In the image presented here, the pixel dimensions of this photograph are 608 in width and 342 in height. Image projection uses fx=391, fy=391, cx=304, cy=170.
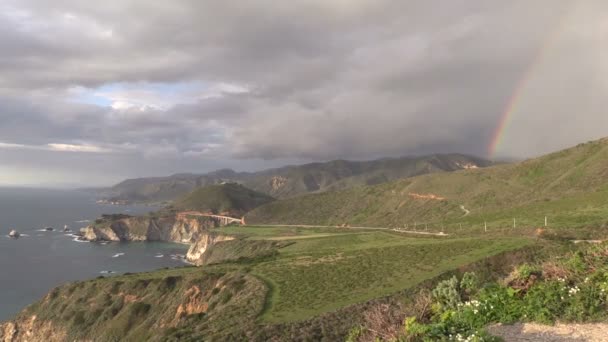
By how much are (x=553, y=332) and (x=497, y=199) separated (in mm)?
124240

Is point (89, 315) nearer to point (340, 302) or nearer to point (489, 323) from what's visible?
point (340, 302)

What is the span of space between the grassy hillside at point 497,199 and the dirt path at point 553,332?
48.1 metres

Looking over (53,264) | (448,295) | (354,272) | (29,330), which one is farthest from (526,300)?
(53,264)

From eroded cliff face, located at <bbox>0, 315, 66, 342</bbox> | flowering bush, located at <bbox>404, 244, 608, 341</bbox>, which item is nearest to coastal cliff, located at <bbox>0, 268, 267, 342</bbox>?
eroded cliff face, located at <bbox>0, 315, 66, 342</bbox>

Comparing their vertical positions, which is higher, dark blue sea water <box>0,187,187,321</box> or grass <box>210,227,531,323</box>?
grass <box>210,227,531,323</box>

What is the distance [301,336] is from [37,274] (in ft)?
467

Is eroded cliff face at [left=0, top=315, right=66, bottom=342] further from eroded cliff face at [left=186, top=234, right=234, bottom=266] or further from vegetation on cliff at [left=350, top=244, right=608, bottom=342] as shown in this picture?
eroded cliff face at [left=186, top=234, right=234, bottom=266]

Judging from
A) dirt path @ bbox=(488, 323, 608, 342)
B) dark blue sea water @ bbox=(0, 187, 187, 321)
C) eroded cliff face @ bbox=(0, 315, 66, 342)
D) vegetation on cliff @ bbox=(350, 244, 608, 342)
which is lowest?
dark blue sea water @ bbox=(0, 187, 187, 321)

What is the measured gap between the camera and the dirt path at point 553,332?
10125 millimetres

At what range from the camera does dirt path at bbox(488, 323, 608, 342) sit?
10125 mm

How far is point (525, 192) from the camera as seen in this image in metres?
115

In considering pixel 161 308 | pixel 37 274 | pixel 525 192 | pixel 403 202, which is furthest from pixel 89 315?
pixel 403 202

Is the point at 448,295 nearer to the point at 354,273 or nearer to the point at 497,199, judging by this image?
the point at 354,273

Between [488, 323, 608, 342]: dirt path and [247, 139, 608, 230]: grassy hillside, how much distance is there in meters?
48.1
